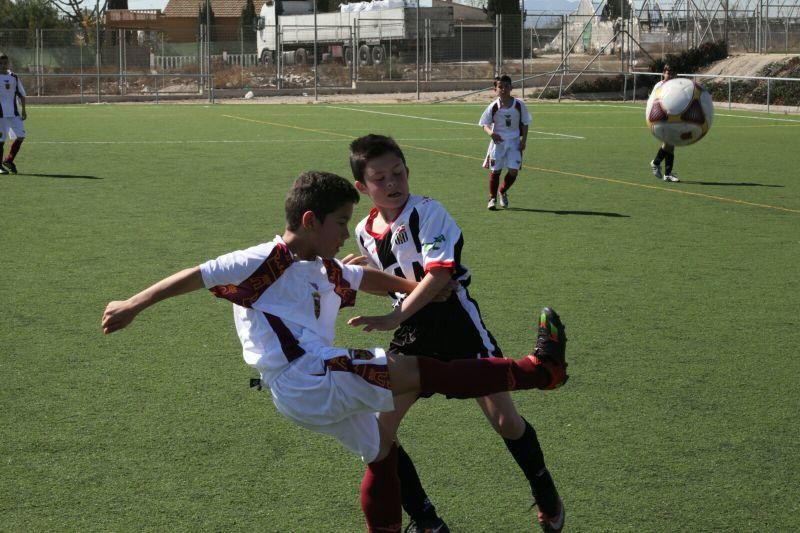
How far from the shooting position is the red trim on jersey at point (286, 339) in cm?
344

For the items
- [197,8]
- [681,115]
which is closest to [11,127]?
[681,115]

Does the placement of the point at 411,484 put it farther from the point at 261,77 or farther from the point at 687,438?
the point at 261,77

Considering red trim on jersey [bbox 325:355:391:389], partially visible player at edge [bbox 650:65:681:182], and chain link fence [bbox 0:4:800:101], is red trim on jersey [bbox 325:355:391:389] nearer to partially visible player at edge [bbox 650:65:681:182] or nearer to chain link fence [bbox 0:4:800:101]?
partially visible player at edge [bbox 650:65:681:182]

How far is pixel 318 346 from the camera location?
→ 349cm

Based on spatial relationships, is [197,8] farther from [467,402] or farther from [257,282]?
[257,282]

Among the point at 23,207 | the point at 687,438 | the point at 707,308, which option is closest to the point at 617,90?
the point at 23,207

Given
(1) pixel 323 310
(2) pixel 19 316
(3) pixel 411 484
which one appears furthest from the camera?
(2) pixel 19 316

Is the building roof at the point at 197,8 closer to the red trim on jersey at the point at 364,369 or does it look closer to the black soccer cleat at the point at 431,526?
the black soccer cleat at the point at 431,526

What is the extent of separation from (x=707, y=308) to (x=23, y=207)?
8.47 meters

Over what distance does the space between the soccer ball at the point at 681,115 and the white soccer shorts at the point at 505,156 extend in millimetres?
2828

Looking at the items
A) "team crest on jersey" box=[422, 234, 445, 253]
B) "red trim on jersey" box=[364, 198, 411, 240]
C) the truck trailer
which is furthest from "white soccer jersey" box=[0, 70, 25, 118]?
the truck trailer

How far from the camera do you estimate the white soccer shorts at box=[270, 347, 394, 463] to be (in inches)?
134

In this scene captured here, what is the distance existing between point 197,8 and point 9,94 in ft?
230

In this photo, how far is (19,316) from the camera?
24.6 feet
